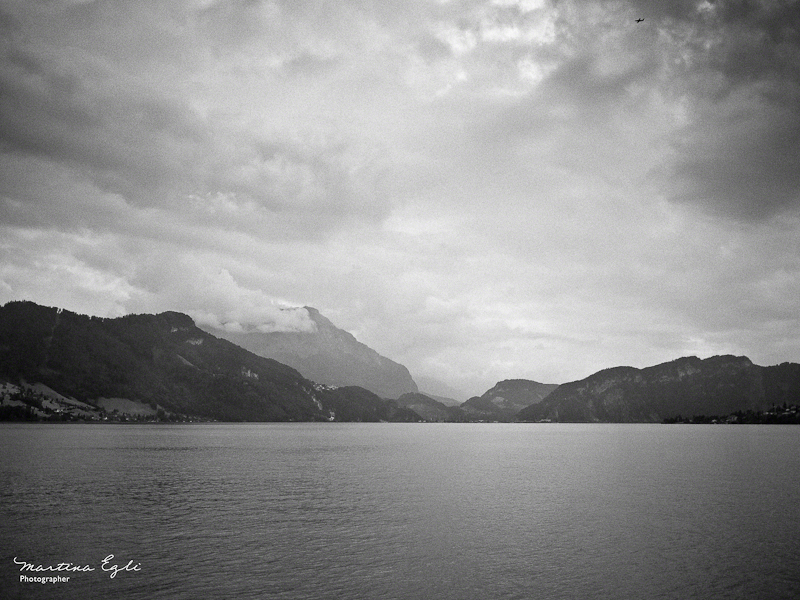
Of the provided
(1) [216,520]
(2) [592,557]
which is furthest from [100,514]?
(2) [592,557]

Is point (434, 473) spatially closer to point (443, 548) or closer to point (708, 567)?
point (443, 548)

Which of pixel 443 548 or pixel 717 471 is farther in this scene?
pixel 717 471

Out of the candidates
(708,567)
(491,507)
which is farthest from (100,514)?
(708,567)

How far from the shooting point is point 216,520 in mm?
63000

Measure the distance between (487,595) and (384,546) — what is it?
617 inches

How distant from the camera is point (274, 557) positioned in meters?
47.7

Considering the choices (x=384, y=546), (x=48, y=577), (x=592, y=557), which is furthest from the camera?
(x=384, y=546)

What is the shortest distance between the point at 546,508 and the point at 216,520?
43669 mm

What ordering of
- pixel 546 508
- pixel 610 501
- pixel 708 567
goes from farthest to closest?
1. pixel 610 501
2. pixel 546 508
3. pixel 708 567

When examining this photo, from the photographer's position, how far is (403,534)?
188ft

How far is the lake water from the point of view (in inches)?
1606

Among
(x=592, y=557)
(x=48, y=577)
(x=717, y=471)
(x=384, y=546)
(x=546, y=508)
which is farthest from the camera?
A: (x=717, y=471)

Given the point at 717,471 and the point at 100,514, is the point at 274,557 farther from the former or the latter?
the point at 717,471

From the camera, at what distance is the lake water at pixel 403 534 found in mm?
40781
